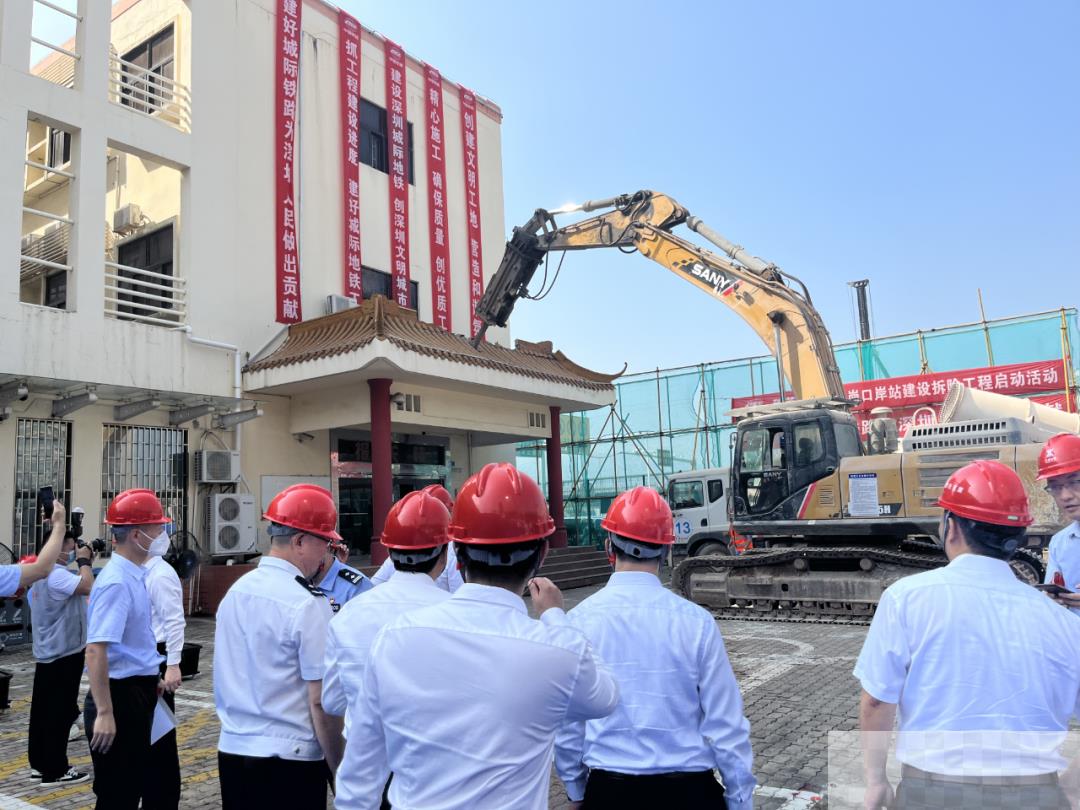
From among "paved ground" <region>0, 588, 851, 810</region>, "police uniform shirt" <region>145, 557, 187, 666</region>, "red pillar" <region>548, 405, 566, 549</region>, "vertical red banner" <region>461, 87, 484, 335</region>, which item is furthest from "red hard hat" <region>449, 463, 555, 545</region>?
"vertical red banner" <region>461, 87, 484, 335</region>

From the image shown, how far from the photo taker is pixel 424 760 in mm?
1999

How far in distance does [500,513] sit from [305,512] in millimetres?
1397

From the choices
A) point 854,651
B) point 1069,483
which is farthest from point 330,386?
point 1069,483

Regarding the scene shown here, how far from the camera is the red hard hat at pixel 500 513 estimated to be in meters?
2.19

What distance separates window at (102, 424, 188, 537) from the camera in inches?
545

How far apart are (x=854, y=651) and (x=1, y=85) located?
14.2 m

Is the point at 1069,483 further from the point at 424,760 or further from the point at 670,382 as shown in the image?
the point at 670,382

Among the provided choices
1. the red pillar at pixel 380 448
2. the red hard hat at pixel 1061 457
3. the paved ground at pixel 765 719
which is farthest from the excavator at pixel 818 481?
the red hard hat at pixel 1061 457

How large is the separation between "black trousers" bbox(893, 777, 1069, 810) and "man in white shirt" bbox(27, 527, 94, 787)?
18.6 ft

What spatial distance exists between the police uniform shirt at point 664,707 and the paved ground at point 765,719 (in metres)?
2.23

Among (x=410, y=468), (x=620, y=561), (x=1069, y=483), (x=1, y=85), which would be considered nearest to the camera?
(x=620, y=561)

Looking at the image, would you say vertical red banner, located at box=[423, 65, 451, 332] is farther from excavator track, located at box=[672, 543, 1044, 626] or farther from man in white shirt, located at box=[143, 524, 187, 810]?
man in white shirt, located at box=[143, 524, 187, 810]

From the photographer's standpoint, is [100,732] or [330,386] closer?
[100,732]

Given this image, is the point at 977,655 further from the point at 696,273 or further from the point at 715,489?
the point at 715,489
